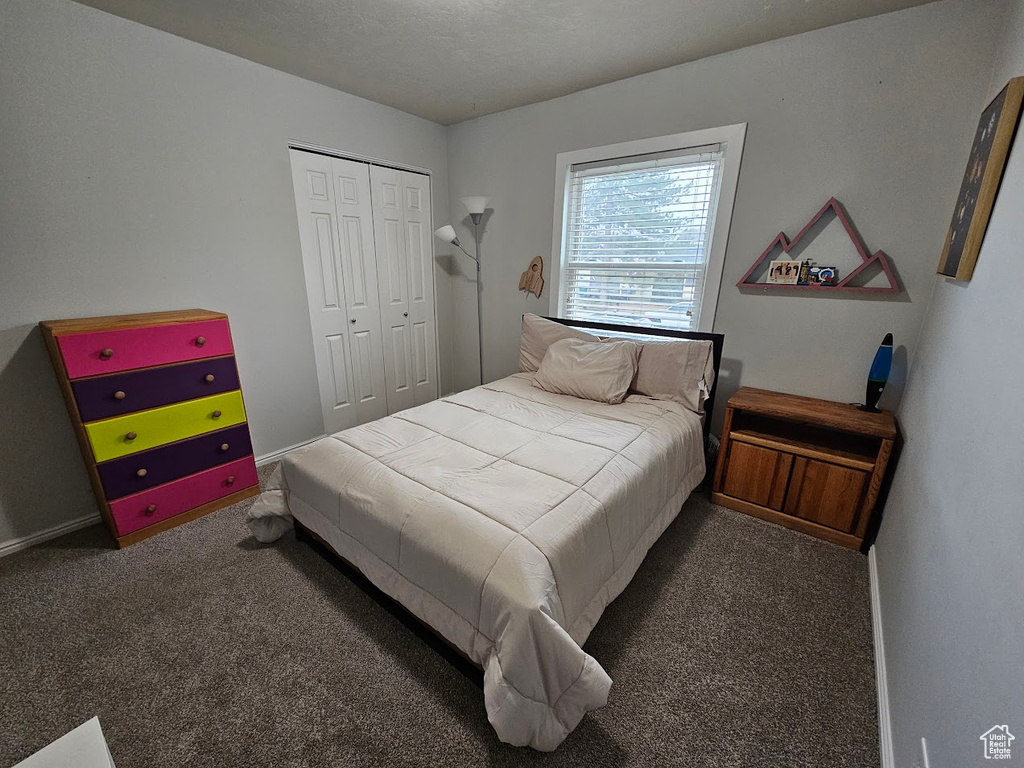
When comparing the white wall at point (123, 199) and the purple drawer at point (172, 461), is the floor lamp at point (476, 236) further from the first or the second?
the purple drawer at point (172, 461)

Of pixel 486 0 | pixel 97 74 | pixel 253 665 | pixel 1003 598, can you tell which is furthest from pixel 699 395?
pixel 97 74

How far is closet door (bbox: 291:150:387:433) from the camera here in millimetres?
2822

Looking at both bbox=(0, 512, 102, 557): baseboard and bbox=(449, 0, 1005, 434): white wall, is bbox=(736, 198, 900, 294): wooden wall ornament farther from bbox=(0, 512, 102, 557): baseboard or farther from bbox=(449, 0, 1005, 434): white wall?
bbox=(0, 512, 102, 557): baseboard

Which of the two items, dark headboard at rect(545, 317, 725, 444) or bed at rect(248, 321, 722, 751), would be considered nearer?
bed at rect(248, 321, 722, 751)

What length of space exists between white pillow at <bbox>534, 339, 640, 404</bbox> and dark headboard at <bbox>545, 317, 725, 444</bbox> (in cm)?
25

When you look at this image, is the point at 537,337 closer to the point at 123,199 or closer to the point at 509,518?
the point at 509,518

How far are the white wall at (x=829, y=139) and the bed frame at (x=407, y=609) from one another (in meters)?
0.21

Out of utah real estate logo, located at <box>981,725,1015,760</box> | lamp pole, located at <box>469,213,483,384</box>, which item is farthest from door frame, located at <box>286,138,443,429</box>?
utah real estate logo, located at <box>981,725,1015,760</box>

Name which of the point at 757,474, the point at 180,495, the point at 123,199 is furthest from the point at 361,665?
the point at 123,199

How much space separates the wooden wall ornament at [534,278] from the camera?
10.7 feet

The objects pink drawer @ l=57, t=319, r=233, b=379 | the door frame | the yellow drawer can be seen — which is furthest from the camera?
the door frame

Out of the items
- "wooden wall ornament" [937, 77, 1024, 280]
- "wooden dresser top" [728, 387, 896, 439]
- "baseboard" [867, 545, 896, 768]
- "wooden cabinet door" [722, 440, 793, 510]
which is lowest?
"baseboard" [867, 545, 896, 768]

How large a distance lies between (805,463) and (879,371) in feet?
1.90

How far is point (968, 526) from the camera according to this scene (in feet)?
3.11
